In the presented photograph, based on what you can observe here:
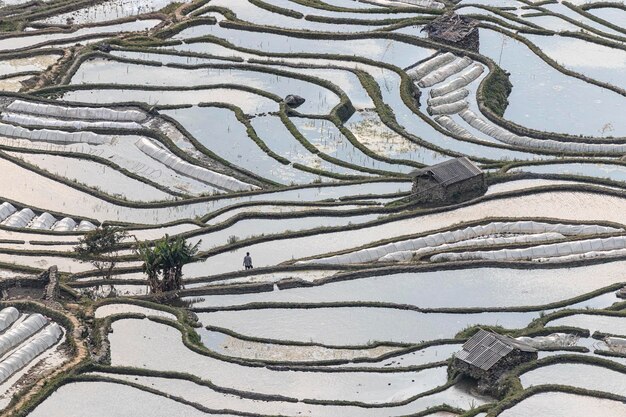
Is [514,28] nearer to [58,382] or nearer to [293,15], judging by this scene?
[293,15]

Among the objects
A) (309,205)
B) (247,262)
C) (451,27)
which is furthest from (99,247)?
(451,27)

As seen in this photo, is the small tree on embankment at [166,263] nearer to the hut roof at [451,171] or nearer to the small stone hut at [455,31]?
the hut roof at [451,171]

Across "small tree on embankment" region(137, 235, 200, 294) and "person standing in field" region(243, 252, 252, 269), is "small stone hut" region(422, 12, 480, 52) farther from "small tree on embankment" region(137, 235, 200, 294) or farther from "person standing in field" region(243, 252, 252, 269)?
"small tree on embankment" region(137, 235, 200, 294)

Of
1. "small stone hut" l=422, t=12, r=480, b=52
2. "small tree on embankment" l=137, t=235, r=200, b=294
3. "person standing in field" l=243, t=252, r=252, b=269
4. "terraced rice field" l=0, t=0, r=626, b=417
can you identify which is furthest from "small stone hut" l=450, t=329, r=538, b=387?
"small stone hut" l=422, t=12, r=480, b=52

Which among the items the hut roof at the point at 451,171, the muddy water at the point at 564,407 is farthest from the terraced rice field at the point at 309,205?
the hut roof at the point at 451,171

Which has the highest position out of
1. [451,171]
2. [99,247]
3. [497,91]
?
[497,91]

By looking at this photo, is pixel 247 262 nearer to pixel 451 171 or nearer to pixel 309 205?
pixel 309 205

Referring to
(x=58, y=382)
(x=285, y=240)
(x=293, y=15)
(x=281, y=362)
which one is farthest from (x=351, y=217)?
(x=293, y=15)
